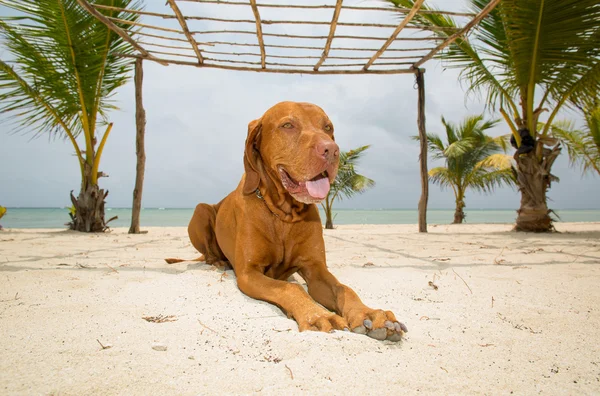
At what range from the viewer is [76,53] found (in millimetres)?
6949

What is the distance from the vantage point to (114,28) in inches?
201

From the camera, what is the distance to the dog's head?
203 centimetres

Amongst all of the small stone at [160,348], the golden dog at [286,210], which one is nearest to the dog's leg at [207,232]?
the golden dog at [286,210]

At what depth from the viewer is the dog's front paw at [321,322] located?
1621mm

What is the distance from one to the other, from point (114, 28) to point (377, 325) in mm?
5428

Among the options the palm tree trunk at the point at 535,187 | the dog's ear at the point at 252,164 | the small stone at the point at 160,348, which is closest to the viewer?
the small stone at the point at 160,348

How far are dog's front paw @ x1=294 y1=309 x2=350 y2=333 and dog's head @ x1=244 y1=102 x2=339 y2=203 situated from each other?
648 millimetres

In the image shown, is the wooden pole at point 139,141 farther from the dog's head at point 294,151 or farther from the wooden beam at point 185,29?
the dog's head at point 294,151

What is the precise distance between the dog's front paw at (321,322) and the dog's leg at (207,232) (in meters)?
1.80

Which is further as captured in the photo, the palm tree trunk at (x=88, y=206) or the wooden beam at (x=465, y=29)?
the palm tree trunk at (x=88, y=206)

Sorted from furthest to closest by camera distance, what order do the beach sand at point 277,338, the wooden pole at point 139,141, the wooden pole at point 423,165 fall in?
the wooden pole at point 423,165 → the wooden pole at point 139,141 → the beach sand at point 277,338

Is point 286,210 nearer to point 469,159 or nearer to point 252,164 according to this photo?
point 252,164

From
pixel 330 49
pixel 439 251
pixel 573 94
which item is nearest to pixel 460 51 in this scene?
pixel 573 94

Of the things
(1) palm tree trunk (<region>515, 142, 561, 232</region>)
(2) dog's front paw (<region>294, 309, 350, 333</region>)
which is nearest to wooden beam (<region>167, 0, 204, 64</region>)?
(2) dog's front paw (<region>294, 309, 350, 333</region>)
